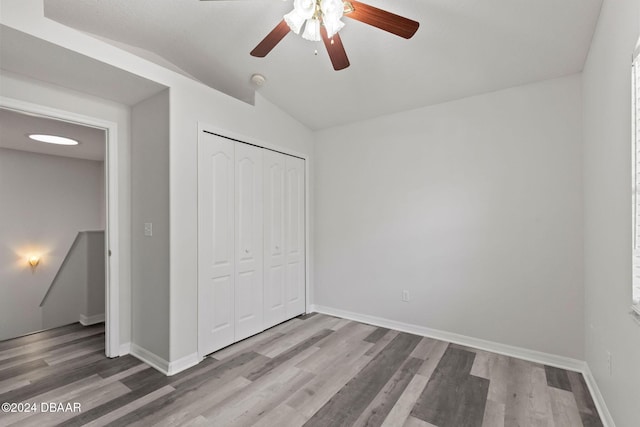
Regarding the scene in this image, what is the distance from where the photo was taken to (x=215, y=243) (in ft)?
9.29

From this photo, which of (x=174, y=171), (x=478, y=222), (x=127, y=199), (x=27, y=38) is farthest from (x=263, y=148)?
(x=478, y=222)

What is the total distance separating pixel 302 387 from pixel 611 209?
229 cm

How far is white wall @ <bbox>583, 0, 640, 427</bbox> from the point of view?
4.78 ft

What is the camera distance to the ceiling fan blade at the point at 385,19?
1.55 meters

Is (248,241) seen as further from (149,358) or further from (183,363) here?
(149,358)

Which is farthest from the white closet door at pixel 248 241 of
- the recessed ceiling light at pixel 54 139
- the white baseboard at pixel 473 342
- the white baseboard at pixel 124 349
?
the recessed ceiling light at pixel 54 139

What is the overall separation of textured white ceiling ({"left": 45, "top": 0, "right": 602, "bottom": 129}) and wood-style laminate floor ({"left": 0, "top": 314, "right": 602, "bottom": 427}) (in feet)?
8.16

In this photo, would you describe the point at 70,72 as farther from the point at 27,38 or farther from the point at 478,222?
the point at 478,222

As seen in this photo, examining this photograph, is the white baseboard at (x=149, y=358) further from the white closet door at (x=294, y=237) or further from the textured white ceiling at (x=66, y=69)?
the textured white ceiling at (x=66, y=69)

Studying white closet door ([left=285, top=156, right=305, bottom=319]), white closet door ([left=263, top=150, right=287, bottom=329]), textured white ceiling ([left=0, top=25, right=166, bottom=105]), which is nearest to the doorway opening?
textured white ceiling ([left=0, top=25, right=166, bottom=105])

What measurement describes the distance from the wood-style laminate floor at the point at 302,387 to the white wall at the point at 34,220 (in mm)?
2729

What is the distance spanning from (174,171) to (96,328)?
7.64 feet

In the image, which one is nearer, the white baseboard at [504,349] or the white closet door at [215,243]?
the white baseboard at [504,349]

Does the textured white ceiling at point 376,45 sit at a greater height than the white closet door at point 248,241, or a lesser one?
greater
